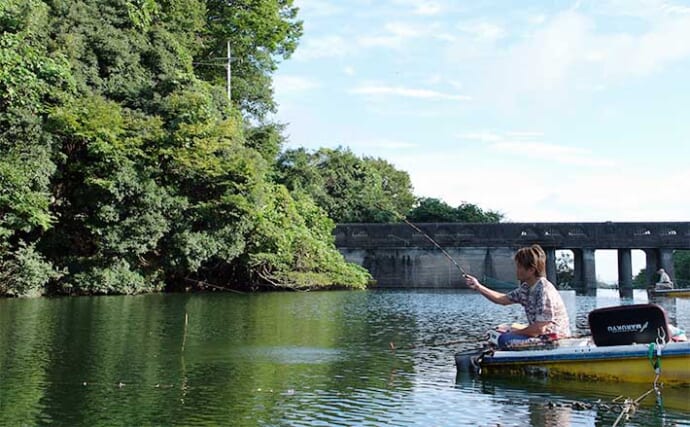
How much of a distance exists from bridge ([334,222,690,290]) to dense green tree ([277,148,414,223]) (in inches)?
114

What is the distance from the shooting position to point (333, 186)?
56812 mm

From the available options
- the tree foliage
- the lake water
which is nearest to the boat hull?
the lake water

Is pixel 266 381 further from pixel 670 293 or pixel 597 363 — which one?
pixel 670 293

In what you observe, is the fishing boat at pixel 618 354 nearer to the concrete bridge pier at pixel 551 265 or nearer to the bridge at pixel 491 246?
the bridge at pixel 491 246

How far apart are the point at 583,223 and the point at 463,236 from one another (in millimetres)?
7261

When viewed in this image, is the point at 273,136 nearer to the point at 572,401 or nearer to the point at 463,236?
the point at 463,236

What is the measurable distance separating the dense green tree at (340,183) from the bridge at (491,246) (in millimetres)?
2907

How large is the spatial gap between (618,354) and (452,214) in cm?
4522

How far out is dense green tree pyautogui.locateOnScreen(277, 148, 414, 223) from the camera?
49.8 m

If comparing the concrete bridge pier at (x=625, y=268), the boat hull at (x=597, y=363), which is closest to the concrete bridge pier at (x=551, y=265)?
the concrete bridge pier at (x=625, y=268)

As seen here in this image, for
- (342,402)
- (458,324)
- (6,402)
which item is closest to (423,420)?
(342,402)

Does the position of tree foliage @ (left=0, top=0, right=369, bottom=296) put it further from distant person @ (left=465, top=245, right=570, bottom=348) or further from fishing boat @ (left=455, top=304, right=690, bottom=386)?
fishing boat @ (left=455, top=304, right=690, bottom=386)

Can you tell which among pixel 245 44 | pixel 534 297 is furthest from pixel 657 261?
pixel 534 297

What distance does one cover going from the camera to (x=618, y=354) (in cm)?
1102
